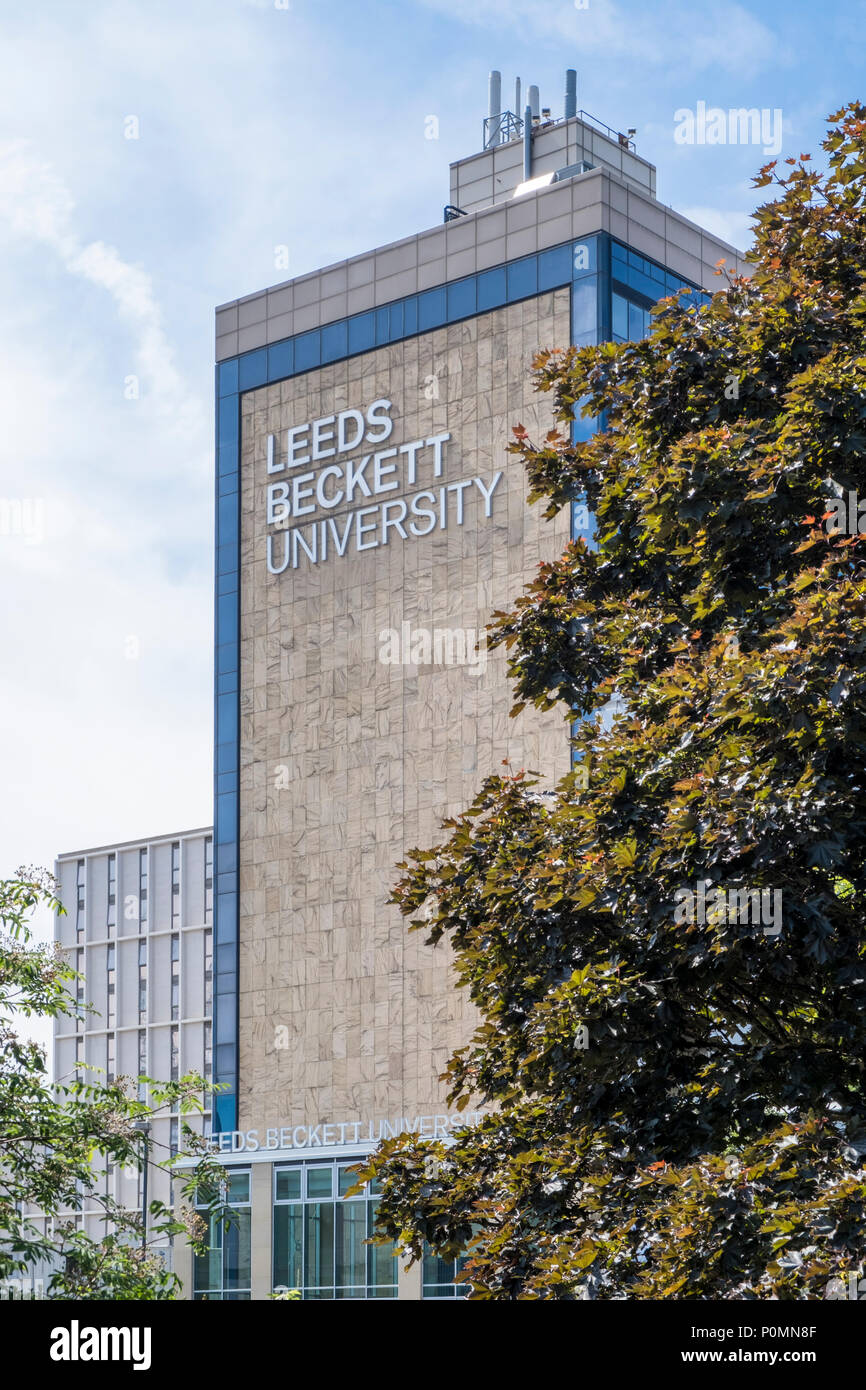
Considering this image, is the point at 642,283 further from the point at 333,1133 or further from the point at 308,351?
the point at 333,1133

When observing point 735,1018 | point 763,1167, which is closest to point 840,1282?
point 763,1167

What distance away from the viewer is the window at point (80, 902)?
135 meters

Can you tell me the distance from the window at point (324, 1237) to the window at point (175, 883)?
74625mm

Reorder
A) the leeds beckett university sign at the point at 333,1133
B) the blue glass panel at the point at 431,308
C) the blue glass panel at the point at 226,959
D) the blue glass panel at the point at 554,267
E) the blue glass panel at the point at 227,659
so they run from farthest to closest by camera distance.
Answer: the blue glass panel at the point at 227,659, the blue glass panel at the point at 226,959, the blue glass panel at the point at 431,308, the blue glass panel at the point at 554,267, the leeds beckett university sign at the point at 333,1133

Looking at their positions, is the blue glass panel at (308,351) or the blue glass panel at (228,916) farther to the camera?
the blue glass panel at (308,351)

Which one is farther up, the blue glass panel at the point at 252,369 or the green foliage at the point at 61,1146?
the blue glass panel at the point at 252,369

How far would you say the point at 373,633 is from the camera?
5609cm

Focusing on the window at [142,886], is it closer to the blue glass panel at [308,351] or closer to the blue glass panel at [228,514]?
the blue glass panel at [228,514]

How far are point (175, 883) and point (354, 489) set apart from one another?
75727 millimetres

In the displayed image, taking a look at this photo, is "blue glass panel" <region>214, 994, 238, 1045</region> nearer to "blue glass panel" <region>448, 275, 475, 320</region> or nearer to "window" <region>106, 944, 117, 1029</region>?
"blue glass panel" <region>448, 275, 475, 320</region>

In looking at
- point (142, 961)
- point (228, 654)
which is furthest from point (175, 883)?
point (228, 654)

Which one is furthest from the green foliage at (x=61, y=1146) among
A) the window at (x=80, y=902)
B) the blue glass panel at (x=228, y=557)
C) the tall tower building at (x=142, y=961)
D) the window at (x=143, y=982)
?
the window at (x=80, y=902)
